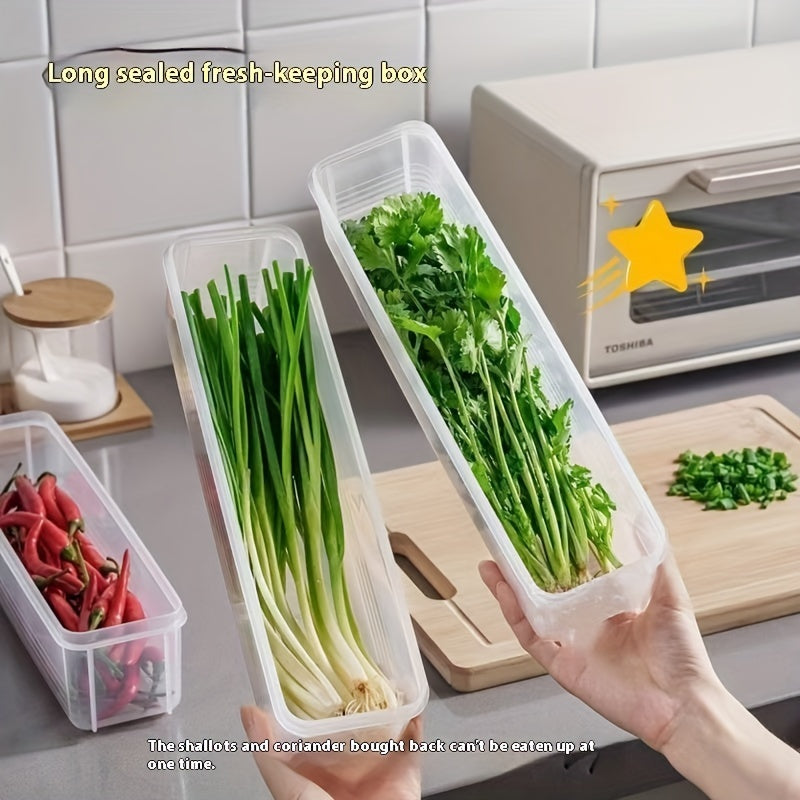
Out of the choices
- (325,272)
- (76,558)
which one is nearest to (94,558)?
(76,558)

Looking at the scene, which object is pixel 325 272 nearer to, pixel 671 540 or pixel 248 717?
pixel 671 540

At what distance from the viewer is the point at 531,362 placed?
1104mm

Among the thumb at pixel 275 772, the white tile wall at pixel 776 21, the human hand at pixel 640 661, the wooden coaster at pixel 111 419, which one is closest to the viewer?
the thumb at pixel 275 772

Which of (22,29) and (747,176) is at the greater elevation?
(22,29)

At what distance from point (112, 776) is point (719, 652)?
1.68 ft

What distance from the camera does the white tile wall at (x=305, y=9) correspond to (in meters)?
1.48

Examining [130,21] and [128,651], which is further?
[130,21]

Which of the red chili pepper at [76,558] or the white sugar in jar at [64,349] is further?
the white sugar in jar at [64,349]

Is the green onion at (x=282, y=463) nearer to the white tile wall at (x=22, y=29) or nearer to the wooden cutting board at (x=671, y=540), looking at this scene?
the wooden cutting board at (x=671, y=540)

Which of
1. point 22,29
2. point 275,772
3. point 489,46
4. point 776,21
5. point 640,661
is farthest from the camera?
point 776,21

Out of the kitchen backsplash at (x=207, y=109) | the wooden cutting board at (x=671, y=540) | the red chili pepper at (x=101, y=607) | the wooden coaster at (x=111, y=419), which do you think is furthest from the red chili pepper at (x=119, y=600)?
the kitchen backsplash at (x=207, y=109)

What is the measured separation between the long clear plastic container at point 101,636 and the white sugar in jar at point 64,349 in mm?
235

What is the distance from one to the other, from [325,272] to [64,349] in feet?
1.07

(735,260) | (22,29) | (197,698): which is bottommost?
(197,698)
